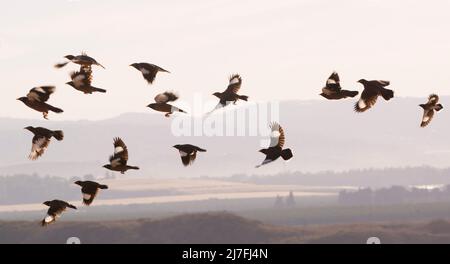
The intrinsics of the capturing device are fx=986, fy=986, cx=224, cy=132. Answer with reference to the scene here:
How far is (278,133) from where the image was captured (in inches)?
1404

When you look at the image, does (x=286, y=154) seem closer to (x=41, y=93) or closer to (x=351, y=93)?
(x=351, y=93)

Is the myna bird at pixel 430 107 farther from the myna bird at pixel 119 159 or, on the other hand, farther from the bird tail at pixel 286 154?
the myna bird at pixel 119 159

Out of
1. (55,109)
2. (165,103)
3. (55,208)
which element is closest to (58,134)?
(55,109)

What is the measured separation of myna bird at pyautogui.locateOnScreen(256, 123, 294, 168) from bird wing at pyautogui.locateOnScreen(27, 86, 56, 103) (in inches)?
315

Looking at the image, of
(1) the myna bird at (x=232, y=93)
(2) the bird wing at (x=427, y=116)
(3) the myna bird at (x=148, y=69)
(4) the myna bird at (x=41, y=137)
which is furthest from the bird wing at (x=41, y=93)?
(2) the bird wing at (x=427, y=116)

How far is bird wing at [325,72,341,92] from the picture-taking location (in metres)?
35.4

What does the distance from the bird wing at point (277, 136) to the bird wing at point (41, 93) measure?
809cm

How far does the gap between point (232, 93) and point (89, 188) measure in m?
6.76

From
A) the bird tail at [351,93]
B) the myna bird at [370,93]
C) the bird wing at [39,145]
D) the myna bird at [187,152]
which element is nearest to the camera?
the myna bird at [370,93]

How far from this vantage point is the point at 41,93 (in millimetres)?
35875

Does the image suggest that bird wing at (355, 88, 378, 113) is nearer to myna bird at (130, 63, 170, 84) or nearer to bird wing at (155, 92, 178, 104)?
bird wing at (155, 92, 178, 104)

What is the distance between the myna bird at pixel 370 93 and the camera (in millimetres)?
34062

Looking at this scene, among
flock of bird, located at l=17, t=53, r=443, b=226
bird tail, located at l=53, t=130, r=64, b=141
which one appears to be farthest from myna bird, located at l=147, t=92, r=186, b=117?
bird tail, located at l=53, t=130, r=64, b=141
